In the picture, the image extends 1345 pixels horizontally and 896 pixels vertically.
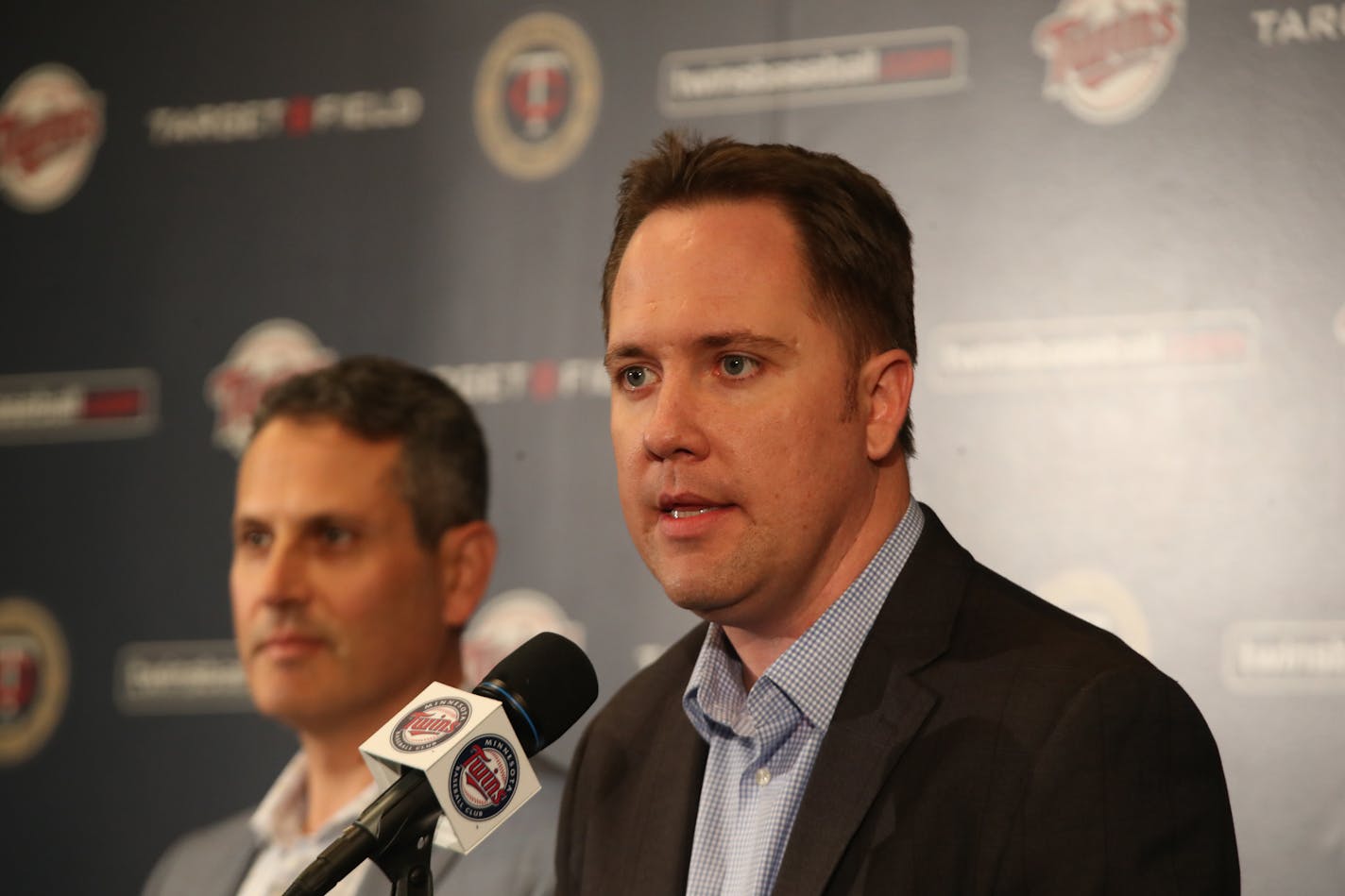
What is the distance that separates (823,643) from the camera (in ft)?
6.40

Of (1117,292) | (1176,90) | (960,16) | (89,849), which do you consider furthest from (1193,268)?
(89,849)

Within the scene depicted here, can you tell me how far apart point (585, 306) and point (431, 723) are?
7.36ft

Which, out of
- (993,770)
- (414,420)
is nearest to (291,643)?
(414,420)

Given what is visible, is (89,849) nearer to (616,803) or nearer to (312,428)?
(312,428)

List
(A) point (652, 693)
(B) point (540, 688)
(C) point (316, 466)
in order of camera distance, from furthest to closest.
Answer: (C) point (316, 466), (A) point (652, 693), (B) point (540, 688)

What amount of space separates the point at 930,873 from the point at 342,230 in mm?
2710

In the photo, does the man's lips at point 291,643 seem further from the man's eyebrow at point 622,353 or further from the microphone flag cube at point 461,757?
the microphone flag cube at point 461,757

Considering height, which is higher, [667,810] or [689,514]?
[689,514]

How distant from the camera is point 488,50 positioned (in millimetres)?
3857

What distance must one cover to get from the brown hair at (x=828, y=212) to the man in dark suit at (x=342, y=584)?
1002 mm

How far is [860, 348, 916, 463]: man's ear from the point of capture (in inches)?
79.1

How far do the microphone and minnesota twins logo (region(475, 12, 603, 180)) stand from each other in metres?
2.32

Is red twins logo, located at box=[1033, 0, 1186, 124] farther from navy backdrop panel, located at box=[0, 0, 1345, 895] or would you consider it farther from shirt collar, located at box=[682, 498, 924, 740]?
shirt collar, located at box=[682, 498, 924, 740]

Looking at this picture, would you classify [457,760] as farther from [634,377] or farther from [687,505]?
[634,377]
